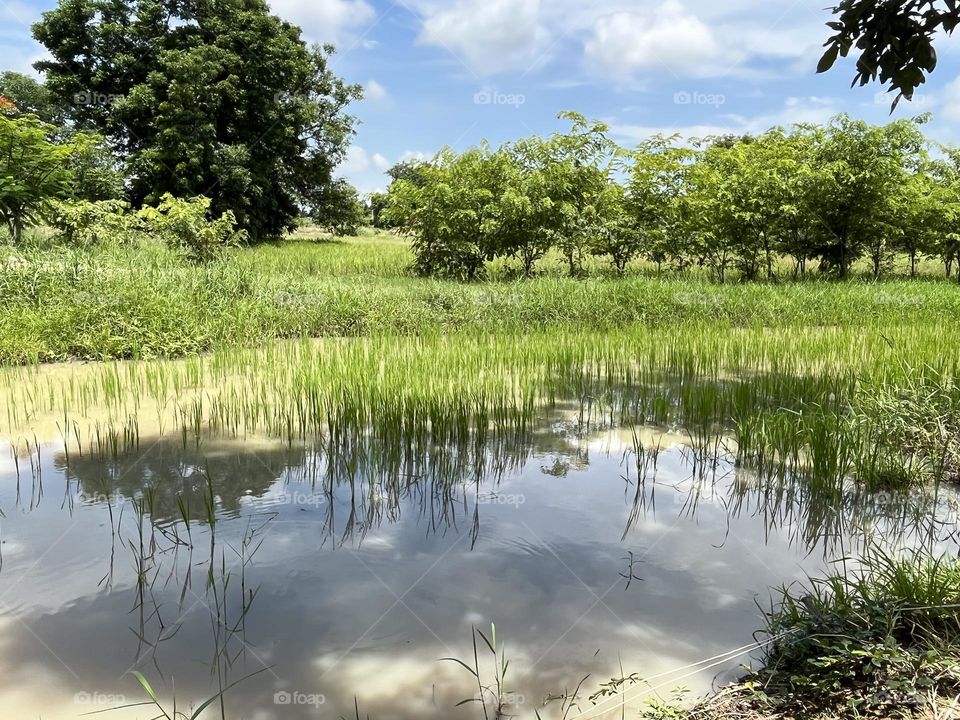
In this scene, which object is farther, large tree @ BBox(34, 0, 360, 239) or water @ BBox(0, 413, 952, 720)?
large tree @ BBox(34, 0, 360, 239)

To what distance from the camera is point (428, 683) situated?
A: 242cm

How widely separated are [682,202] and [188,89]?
16.2 m

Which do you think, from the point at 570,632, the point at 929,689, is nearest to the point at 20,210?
the point at 570,632

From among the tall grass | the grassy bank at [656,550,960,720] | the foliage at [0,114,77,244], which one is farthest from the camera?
the foliage at [0,114,77,244]

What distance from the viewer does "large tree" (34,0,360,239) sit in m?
23.4

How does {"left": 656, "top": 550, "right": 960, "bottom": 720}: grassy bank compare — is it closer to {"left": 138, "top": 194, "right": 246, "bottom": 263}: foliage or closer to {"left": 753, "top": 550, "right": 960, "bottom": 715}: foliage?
{"left": 753, "top": 550, "right": 960, "bottom": 715}: foliage

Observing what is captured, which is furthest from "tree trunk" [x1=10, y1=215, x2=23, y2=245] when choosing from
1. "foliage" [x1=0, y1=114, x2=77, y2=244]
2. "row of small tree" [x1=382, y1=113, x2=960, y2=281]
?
"row of small tree" [x1=382, y1=113, x2=960, y2=281]

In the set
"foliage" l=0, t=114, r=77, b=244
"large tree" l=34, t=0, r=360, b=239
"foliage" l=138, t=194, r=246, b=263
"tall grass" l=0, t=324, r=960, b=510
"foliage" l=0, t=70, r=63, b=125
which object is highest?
"foliage" l=0, t=70, r=63, b=125

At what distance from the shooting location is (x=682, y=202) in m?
16.7

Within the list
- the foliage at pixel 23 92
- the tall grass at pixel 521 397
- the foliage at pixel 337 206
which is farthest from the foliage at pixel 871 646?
the foliage at pixel 23 92

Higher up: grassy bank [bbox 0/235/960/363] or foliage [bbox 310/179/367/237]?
foliage [bbox 310/179/367/237]

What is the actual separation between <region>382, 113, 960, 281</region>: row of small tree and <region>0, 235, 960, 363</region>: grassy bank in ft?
10.9

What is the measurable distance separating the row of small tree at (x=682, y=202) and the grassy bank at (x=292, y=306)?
10.9ft

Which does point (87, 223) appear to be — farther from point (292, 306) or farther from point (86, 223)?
point (292, 306)
